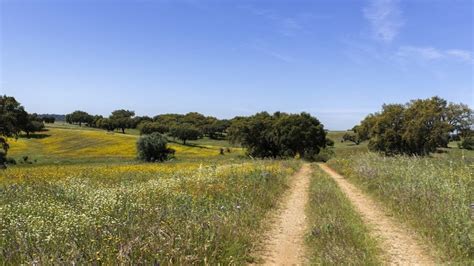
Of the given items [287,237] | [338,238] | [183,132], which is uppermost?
[183,132]

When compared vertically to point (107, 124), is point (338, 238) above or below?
below

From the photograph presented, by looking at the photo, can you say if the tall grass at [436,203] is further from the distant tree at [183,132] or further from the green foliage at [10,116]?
the distant tree at [183,132]

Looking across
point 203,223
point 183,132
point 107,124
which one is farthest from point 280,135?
point 107,124

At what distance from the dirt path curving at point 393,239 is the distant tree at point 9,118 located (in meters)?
55.8

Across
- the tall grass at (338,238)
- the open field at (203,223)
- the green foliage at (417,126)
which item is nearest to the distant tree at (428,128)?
the green foliage at (417,126)

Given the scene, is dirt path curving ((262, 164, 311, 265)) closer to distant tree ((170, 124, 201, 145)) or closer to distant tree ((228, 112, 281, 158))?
distant tree ((228, 112, 281, 158))

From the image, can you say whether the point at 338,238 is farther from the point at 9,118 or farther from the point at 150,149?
the point at 9,118

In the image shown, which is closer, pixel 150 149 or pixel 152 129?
pixel 150 149

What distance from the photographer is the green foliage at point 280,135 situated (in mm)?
63344

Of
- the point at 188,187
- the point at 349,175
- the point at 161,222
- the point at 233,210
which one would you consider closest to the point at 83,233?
the point at 161,222

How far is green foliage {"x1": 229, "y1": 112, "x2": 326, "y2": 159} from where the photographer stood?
208 feet

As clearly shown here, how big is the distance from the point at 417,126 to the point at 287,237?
206 feet

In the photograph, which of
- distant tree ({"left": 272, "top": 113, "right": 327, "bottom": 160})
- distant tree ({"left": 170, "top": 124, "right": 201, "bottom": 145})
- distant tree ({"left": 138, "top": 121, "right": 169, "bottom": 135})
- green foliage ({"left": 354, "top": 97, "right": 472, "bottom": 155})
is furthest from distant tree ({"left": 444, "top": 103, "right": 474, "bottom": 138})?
distant tree ({"left": 138, "top": 121, "right": 169, "bottom": 135})

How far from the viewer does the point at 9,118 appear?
59094 millimetres
